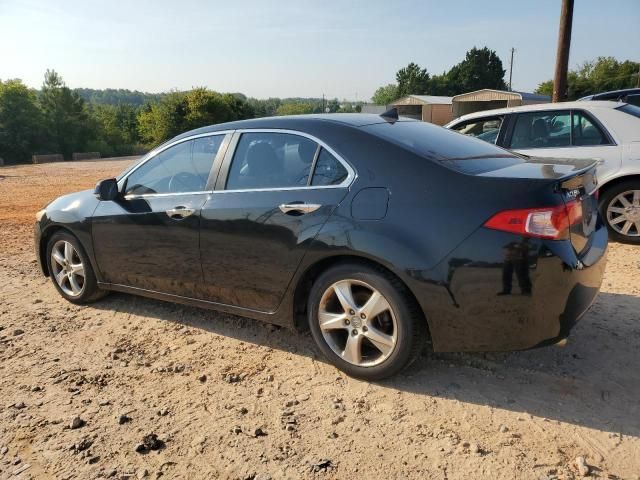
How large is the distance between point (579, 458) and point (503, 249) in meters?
1.04

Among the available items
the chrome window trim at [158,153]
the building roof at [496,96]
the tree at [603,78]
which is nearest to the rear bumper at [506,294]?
the chrome window trim at [158,153]

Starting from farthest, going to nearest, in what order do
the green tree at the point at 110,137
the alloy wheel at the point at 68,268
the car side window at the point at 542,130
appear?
the green tree at the point at 110,137 → the car side window at the point at 542,130 → the alloy wheel at the point at 68,268

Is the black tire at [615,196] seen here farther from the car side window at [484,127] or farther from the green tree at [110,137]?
the green tree at [110,137]

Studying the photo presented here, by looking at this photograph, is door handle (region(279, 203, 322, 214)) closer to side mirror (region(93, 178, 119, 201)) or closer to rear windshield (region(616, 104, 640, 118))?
side mirror (region(93, 178, 119, 201))

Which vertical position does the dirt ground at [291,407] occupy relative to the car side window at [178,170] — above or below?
below

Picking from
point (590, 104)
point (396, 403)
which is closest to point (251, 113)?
point (590, 104)

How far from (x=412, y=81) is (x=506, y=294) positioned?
97013mm

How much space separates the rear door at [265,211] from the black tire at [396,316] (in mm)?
287

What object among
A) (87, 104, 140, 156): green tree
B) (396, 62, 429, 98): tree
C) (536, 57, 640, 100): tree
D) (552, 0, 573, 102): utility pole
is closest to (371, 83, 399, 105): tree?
(396, 62, 429, 98): tree

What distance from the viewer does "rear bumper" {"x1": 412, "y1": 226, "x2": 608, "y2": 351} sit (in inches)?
101

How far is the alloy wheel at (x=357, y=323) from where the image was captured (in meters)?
2.96

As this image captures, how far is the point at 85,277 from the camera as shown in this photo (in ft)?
14.8

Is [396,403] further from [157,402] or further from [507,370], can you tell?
[157,402]

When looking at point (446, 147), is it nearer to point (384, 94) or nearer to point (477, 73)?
point (477, 73)
